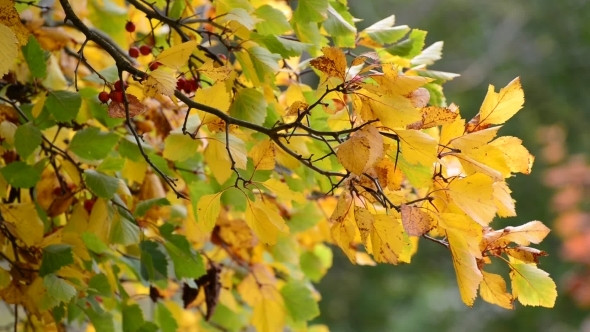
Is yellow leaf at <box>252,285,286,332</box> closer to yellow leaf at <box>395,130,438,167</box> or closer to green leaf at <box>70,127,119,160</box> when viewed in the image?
green leaf at <box>70,127,119,160</box>

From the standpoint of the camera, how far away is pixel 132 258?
75 centimetres

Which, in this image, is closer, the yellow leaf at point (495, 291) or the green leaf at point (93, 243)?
the yellow leaf at point (495, 291)

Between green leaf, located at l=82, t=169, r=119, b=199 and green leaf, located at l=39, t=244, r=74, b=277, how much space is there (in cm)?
5

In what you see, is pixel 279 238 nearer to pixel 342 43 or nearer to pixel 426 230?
pixel 342 43

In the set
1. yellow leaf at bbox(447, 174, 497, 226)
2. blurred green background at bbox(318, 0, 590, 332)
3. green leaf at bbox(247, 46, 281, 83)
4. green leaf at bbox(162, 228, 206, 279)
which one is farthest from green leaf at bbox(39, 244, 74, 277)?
blurred green background at bbox(318, 0, 590, 332)

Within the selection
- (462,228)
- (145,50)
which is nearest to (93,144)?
(145,50)

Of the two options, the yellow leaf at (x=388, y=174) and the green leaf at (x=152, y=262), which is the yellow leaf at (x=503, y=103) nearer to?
the yellow leaf at (x=388, y=174)

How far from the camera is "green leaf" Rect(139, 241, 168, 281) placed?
0.66m

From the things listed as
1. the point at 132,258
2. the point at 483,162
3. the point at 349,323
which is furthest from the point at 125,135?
the point at 349,323

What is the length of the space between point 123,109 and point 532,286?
33cm

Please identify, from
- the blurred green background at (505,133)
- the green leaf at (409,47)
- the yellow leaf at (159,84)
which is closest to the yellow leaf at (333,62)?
the yellow leaf at (159,84)

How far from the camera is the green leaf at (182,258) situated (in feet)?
2.24

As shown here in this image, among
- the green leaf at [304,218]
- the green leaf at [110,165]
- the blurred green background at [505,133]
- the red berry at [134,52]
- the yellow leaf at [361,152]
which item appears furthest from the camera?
the blurred green background at [505,133]

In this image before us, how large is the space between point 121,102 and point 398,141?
0.23 m
